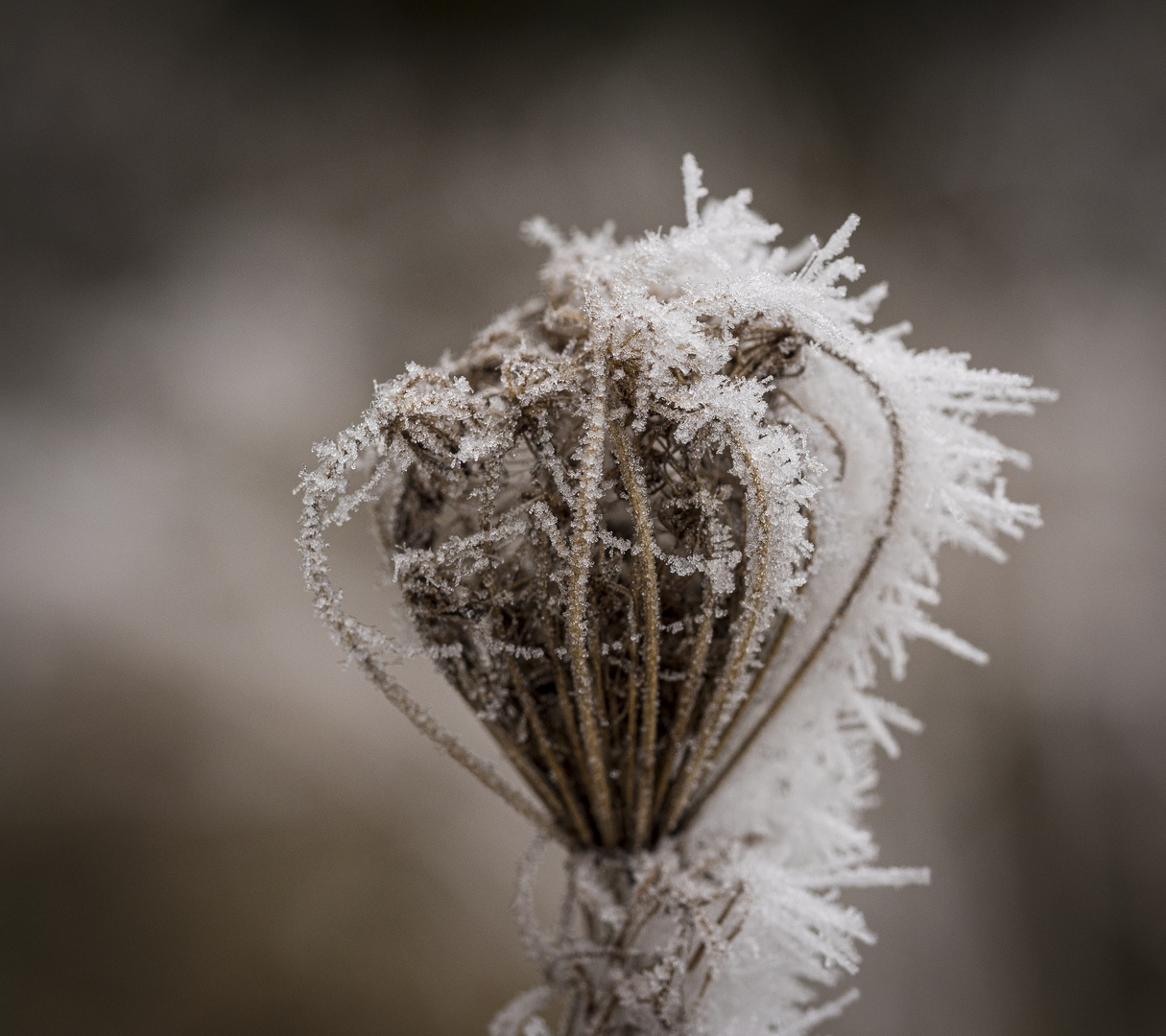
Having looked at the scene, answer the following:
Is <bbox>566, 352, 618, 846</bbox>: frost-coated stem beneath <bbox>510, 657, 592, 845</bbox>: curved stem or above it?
above

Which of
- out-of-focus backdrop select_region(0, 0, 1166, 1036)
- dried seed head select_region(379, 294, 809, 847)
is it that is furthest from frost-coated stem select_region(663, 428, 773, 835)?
out-of-focus backdrop select_region(0, 0, 1166, 1036)

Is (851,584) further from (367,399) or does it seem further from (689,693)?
(367,399)

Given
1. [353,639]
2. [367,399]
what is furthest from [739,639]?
[367,399]

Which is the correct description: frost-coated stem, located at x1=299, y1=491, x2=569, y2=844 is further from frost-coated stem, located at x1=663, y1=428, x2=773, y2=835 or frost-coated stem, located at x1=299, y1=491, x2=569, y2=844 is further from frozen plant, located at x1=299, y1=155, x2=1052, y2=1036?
frost-coated stem, located at x1=663, y1=428, x2=773, y2=835

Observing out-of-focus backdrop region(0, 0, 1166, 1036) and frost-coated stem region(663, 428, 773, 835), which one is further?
out-of-focus backdrop region(0, 0, 1166, 1036)

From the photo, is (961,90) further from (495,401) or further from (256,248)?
(495,401)

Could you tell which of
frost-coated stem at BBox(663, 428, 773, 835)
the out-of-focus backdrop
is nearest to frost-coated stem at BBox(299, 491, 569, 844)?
frost-coated stem at BBox(663, 428, 773, 835)

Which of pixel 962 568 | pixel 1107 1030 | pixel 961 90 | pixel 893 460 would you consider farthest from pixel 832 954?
pixel 961 90
